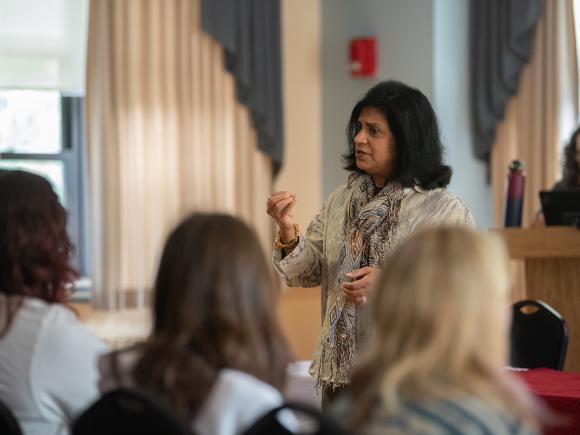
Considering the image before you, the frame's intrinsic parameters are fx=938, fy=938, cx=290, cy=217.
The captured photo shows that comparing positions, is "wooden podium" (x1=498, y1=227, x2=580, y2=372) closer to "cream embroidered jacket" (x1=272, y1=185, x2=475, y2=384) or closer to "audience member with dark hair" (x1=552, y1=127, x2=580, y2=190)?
Result: "audience member with dark hair" (x1=552, y1=127, x2=580, y2=190)

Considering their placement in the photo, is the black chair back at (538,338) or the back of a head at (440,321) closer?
the back of a head at (440,321)

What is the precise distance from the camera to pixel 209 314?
5.18 feet

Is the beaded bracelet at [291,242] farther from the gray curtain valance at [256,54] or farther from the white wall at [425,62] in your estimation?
the gray curtain valance at [256,54]

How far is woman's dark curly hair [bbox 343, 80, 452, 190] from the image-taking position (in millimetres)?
2621

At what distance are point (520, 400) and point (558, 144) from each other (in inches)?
158

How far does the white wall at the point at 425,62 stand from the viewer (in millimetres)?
5242

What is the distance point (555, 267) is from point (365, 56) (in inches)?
77.6

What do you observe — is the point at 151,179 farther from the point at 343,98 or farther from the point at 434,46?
the point at 434,46

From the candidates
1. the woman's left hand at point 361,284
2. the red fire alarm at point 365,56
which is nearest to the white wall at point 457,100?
the red fire alarm at point 365,56

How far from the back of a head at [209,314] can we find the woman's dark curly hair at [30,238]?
451 mm

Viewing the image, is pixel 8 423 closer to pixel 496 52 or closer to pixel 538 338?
pixel 538 338

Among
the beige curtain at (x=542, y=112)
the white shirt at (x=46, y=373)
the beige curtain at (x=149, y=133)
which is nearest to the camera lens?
the white shirt at (x=46, y=373)

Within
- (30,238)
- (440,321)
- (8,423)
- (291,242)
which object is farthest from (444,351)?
(291,242)

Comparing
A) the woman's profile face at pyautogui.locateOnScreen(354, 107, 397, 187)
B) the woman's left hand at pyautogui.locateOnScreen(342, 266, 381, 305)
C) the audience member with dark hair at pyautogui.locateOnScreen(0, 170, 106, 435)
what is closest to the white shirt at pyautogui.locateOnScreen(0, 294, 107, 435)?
the audience member with dark hair at pyautogui.locateOnScreen(0, 170, 106, 435)
